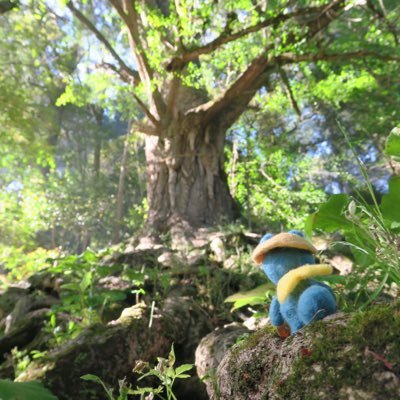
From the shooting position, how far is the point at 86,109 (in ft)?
77.4

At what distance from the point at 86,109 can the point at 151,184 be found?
19.0 metres

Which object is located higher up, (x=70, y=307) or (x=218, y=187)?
(x=218, y=187)

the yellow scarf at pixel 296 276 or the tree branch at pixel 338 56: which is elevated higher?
the tree branch at pixel 338 56

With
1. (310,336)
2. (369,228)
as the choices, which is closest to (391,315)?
(310,336)

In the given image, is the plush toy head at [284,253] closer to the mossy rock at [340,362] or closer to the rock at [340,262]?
the mossy rock at [340,362]

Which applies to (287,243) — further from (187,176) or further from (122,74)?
(122,74)

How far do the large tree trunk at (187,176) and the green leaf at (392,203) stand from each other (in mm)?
5401

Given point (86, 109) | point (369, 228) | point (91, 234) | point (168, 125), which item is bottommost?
point (369, 228)

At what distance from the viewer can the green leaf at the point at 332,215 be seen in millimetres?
1351

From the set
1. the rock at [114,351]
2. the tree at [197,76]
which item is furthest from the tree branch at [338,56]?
the rock at [114,351]

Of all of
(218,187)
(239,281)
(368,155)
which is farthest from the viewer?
(368,155)

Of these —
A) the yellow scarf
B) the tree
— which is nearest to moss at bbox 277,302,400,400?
the yellow scarf

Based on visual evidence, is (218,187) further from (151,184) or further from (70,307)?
(70,307)

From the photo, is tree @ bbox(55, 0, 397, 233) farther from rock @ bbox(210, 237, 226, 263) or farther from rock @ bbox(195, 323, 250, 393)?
rock @ bbox(195, 323, 250, 393)
